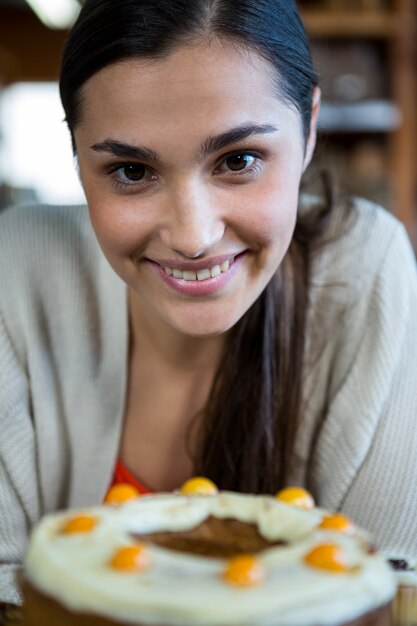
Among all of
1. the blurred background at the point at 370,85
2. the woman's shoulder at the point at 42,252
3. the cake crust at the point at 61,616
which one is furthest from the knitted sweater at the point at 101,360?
the blurred background at the point at 370,85

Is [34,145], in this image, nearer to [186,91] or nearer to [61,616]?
[186,91]

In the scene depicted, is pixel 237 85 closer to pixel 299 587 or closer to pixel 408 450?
pixel 408 450

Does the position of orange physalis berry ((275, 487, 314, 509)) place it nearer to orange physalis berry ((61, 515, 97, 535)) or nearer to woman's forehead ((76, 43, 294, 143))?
orange physalis berry ((61, 515, 97, 535))

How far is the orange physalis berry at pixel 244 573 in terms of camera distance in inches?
26.5

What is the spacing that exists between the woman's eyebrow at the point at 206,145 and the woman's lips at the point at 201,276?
0.16 metres

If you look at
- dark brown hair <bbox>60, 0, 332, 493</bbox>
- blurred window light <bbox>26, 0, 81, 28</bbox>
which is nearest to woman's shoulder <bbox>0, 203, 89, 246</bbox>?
dark brown hair <bbox>60, 0, 332, 493</bbox>

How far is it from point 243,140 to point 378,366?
17.4 inches

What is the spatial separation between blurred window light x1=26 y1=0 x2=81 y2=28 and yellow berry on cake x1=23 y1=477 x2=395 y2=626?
11.7 feet

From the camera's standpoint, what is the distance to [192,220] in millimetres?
1107

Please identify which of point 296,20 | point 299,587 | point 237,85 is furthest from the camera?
point 296,20

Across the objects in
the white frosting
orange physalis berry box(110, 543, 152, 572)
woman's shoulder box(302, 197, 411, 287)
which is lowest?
the white frosting

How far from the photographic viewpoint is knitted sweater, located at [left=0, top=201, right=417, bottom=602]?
1406 millimetres

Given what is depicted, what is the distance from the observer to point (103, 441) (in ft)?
4.98

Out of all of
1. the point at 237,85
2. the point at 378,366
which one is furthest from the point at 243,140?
the point at 378,366
